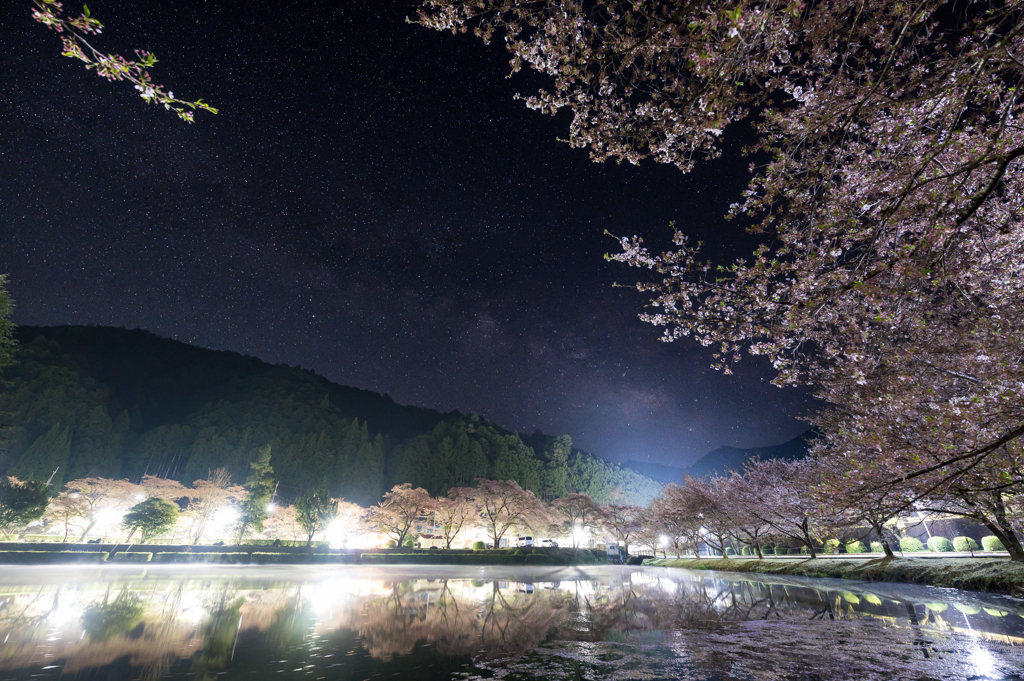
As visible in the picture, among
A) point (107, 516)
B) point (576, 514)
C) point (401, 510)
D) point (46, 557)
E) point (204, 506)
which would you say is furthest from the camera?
point (576, 514)

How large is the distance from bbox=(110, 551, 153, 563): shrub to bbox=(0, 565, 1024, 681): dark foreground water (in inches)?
854

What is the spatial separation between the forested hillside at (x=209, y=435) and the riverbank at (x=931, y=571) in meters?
53.7

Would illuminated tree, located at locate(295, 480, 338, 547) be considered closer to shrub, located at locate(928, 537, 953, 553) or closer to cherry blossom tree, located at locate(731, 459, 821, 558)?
cherry blossom tree, located at locate(731, 459, 821, 558)

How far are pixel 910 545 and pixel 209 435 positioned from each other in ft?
301

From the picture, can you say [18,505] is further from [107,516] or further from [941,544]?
[941,544]

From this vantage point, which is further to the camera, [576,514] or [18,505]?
[576,514]

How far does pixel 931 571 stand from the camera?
55.7ft

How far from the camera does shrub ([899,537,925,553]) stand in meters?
33.2

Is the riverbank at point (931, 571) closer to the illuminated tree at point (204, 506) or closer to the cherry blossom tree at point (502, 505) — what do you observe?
the cherry blossom tree at point (502, 505)

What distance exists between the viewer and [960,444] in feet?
28.6

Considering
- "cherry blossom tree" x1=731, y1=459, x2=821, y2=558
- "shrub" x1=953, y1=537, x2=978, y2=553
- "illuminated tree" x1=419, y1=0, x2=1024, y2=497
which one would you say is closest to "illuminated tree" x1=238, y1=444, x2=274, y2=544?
"cherry blossom tree" x1=731, y1=459, x2=821, y2=558

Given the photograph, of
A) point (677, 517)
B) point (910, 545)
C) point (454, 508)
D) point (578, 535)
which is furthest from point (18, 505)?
point (910, 545)

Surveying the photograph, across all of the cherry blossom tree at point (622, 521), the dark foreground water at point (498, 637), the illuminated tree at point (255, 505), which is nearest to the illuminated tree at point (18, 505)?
the illuminated tree at point (255, 505)

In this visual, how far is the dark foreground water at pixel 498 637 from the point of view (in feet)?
17.9
